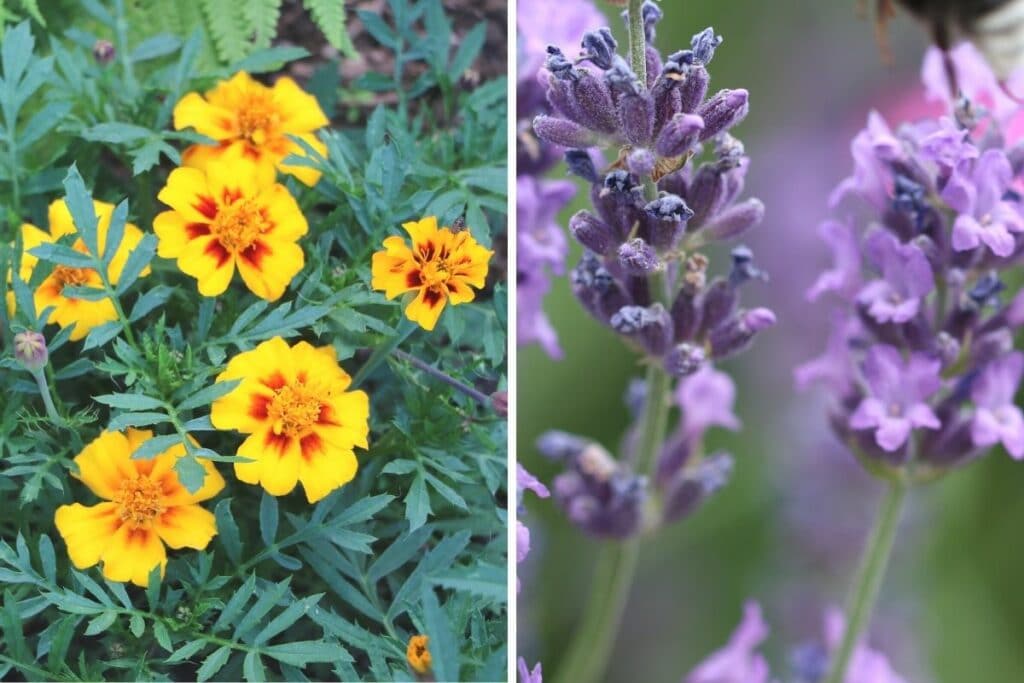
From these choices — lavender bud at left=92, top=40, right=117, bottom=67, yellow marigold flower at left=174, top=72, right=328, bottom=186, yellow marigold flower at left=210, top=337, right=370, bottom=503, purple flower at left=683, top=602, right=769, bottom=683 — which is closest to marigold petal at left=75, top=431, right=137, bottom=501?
yellow marigold flower at left=210, top=337, right=370, bottom=503

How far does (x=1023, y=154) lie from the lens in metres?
1.25

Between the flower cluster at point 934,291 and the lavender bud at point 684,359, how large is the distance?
0.20m

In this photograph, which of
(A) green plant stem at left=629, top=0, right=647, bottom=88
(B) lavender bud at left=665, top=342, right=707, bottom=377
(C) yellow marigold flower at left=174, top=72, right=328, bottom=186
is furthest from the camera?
(C) yellow marigold flower at left=174, top=72, right=328, bottom=186

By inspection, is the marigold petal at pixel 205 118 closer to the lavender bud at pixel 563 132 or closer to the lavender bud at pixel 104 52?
the lavender bud at pixel 104 52

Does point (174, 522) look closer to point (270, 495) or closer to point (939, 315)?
point (270, 495)

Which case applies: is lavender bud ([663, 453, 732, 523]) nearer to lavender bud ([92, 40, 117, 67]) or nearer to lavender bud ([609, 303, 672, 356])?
lavender bud ([609, 303, 672, 356])

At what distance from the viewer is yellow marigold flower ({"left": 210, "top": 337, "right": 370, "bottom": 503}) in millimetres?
1176

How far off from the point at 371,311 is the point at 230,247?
0.16m

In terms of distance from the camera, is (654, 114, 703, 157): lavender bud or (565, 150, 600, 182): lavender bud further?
(565, 150, 600, 182): lavender bud

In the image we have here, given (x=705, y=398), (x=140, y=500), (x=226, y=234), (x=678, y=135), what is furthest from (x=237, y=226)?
(x=705, y=398)

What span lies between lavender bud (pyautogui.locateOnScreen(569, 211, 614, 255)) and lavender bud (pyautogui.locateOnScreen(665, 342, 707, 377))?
15 centimetres

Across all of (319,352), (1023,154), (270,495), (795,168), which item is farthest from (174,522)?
(795,168)

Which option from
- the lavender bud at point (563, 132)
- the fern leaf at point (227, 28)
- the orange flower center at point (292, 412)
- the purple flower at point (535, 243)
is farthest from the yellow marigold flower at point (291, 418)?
the fern leaf at point (227, 28)

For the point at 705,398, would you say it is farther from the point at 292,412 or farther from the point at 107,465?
the point at 107,465
